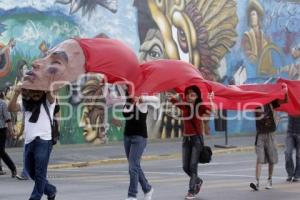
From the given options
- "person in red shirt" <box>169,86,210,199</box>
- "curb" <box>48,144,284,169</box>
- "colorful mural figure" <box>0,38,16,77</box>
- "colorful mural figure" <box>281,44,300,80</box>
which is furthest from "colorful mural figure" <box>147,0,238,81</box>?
"person in red shirt" <box>169,86,210,199</box>

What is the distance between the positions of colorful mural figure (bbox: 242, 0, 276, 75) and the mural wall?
4 cm

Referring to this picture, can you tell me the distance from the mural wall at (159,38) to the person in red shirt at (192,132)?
747 cm

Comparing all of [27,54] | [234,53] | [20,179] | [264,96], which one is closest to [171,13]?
[234,53]

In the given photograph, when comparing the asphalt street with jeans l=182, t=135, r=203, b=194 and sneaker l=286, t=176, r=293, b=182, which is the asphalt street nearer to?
sneaker l=286, t=176, r=293, b=182

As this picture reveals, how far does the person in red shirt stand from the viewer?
37.1 ft

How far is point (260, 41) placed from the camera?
3164 cm

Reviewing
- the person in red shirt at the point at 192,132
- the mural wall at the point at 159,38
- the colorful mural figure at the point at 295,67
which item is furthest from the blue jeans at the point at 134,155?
the colorful mural figure at the point at 295,67

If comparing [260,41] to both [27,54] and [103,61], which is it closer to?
[27,54]

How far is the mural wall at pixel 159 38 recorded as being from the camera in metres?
22.9

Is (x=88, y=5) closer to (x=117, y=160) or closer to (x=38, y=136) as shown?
(x=117, y=160)

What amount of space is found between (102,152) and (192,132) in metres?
11.5

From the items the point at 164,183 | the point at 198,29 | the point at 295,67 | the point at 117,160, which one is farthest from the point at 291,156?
the point at 295,67

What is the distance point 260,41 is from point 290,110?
19.3m

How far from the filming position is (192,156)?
37.3 feet
